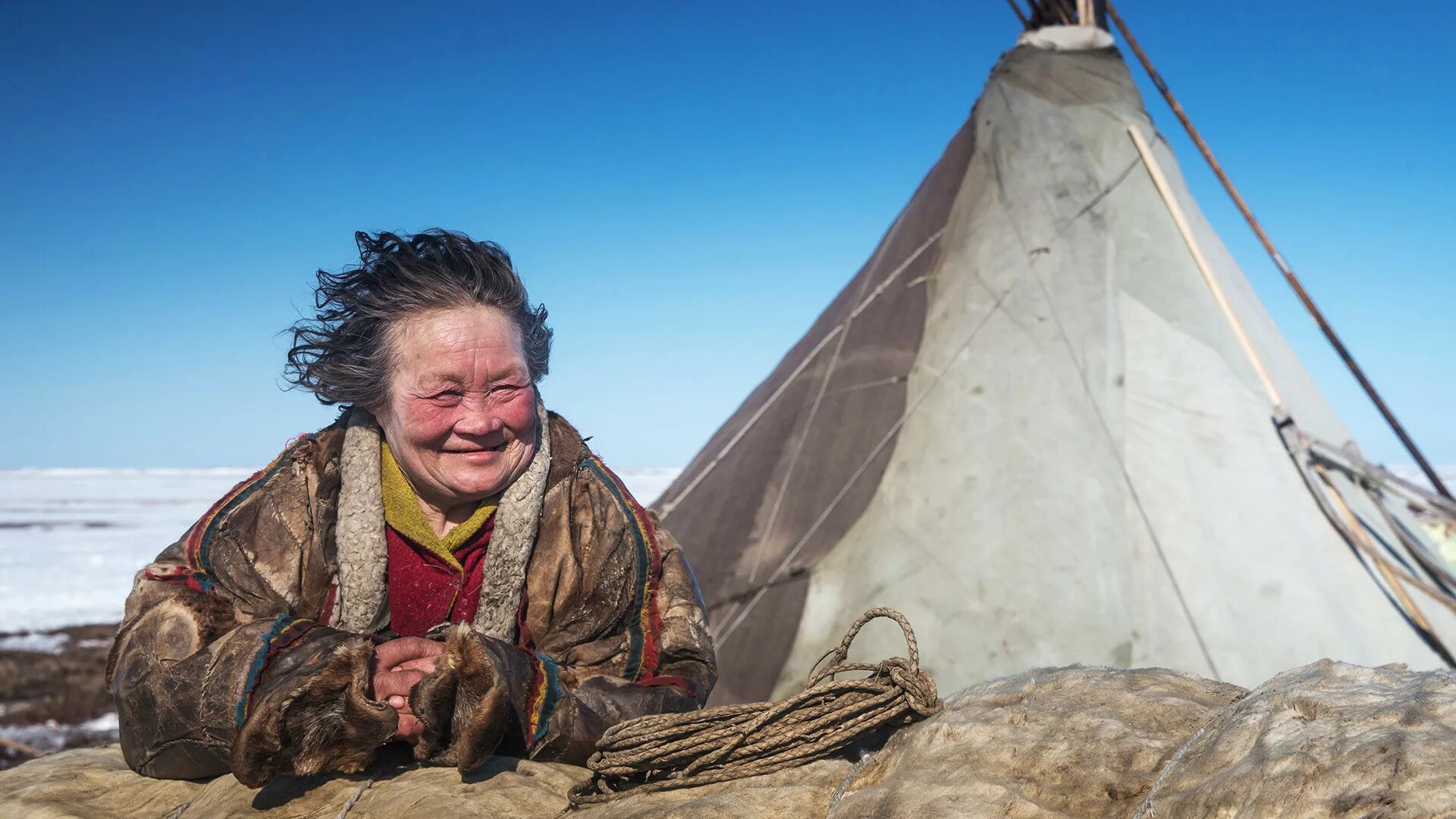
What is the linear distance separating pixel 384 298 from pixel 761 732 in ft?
3.93

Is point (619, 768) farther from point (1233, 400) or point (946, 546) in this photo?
point (1233, 400)

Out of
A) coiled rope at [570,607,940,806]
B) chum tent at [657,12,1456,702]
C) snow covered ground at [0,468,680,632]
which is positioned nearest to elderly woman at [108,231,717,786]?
coiled rope at [570,607,940,806]

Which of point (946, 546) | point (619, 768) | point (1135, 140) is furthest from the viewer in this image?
point (1135, 140)

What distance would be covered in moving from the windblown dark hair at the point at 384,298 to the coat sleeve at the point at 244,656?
196 mm

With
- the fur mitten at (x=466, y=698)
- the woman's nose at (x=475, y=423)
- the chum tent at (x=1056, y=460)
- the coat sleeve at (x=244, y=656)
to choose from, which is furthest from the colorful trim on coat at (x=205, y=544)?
the chum tent at (x=1056, y=460)

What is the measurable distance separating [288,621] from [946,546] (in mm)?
2551

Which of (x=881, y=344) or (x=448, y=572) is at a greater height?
(x=881, y=344)

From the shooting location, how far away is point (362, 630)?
7.11ft

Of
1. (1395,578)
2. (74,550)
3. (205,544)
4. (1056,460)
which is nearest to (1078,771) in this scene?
(205,544)

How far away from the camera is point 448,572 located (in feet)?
7.46

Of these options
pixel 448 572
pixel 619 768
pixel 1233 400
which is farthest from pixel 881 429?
pixel 619 768

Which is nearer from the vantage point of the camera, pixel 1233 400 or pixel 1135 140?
pixel 1233 400

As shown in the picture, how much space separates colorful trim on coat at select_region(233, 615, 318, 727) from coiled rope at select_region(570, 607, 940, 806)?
2.08 feet

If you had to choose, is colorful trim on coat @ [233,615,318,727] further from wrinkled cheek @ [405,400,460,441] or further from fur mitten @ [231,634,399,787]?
wrinkled cheek @ [405,400,460,441]
